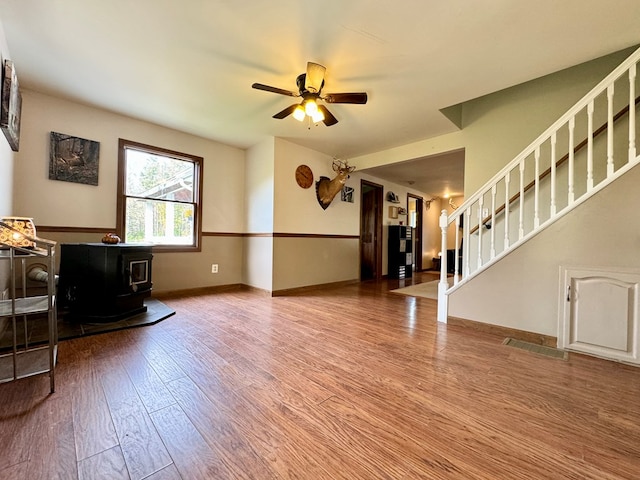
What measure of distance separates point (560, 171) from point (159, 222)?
492cm

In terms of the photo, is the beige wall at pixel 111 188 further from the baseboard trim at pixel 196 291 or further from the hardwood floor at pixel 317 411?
the hardwood floor at pixel 317 411

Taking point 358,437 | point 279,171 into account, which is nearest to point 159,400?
point 358,437

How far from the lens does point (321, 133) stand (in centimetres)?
385

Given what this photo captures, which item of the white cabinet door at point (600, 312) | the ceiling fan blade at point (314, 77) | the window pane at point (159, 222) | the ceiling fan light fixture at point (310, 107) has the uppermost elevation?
the ceiling fan blade at point (314, 77)

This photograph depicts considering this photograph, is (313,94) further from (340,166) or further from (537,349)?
(537,349)

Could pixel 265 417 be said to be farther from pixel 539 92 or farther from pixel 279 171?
pixel 539 92

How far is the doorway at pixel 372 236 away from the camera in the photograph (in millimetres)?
5953

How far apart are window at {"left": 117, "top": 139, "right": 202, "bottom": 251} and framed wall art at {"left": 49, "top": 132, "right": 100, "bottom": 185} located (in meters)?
0.27

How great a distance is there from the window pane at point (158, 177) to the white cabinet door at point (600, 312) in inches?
181

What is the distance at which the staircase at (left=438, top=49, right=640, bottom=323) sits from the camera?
2164mm

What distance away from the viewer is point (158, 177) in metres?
3.80

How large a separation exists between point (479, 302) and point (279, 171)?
123 inches

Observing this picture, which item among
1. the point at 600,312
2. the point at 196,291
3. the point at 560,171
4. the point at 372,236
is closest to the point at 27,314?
the point at 196,291

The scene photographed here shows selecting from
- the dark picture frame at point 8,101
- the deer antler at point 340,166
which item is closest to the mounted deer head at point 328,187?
the deer antler at point 340,166
